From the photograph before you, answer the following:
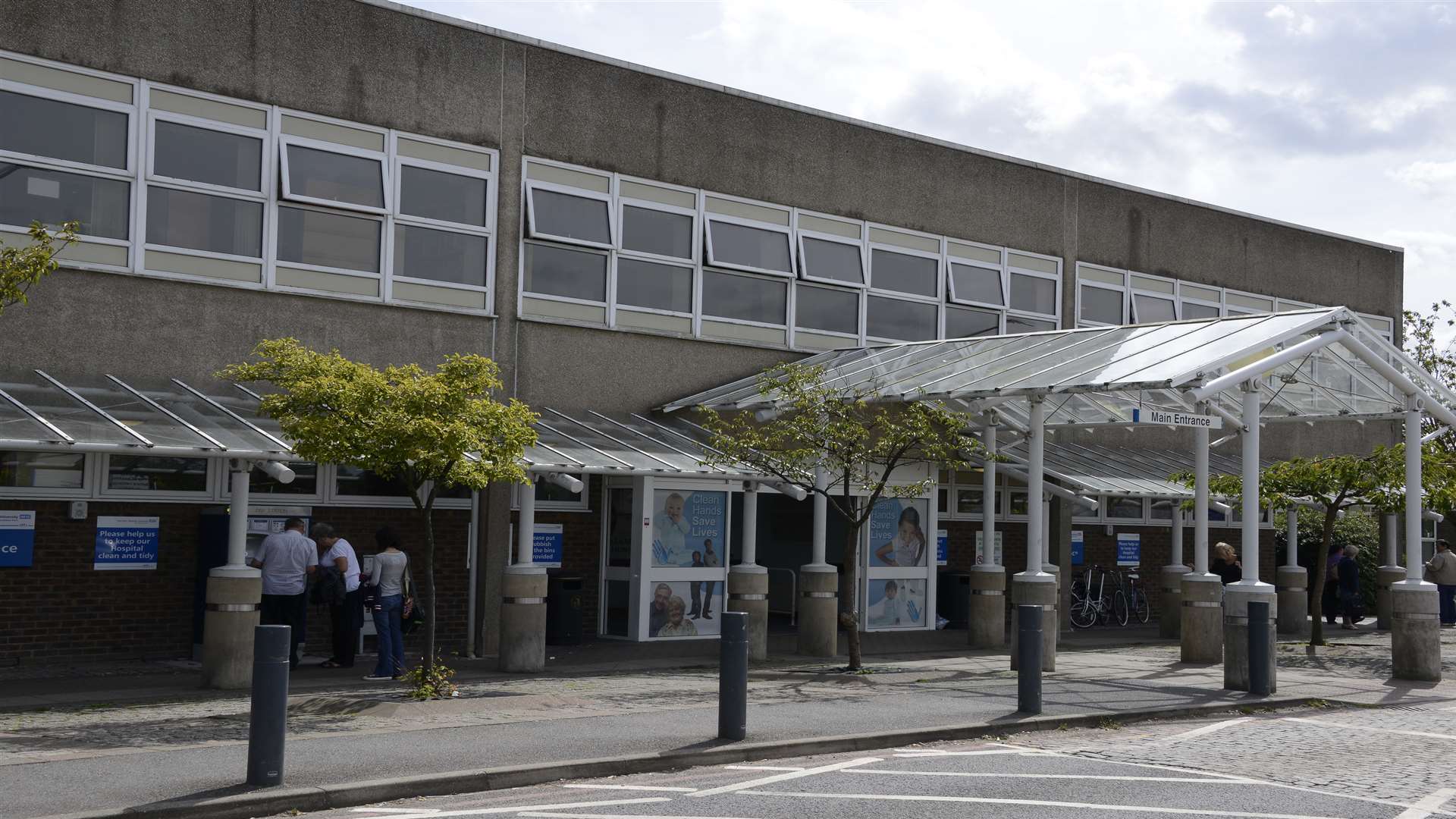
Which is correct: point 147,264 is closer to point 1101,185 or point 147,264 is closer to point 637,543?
point 637,543

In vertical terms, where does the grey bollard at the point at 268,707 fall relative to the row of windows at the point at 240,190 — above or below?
below

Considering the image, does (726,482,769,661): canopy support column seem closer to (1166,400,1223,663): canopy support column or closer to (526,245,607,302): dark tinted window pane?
(526,245,607,302): dark tinted window pane

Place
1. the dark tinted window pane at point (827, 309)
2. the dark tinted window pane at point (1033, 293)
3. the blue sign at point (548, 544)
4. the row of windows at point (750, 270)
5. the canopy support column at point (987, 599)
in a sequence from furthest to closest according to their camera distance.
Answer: the dark tinted window pane at point (1033, 293) < the dark tinted window pane at point (827, 309) < the canopy support column at point (987, 599) < the row of windows at point (750, 270) < the blue sign at point (548, 544)

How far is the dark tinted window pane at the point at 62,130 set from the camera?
1504 cm

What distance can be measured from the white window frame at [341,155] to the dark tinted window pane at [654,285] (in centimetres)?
331

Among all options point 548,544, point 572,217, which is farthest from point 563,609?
point 572,217

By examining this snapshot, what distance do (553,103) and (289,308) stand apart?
4.37 metres

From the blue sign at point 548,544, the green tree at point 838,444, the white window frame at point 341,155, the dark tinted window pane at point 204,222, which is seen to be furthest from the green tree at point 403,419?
the blue sign at point 548,544

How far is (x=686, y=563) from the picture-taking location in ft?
63.0

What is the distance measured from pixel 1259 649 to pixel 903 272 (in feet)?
31.4

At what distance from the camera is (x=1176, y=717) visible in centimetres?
1360

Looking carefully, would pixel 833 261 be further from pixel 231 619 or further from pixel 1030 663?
pixel 231 619

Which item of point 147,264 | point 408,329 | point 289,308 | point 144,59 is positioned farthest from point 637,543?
point 144,59

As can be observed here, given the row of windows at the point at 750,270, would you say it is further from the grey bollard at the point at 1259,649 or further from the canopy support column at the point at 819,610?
the grey bollard at the point at 1259,649
